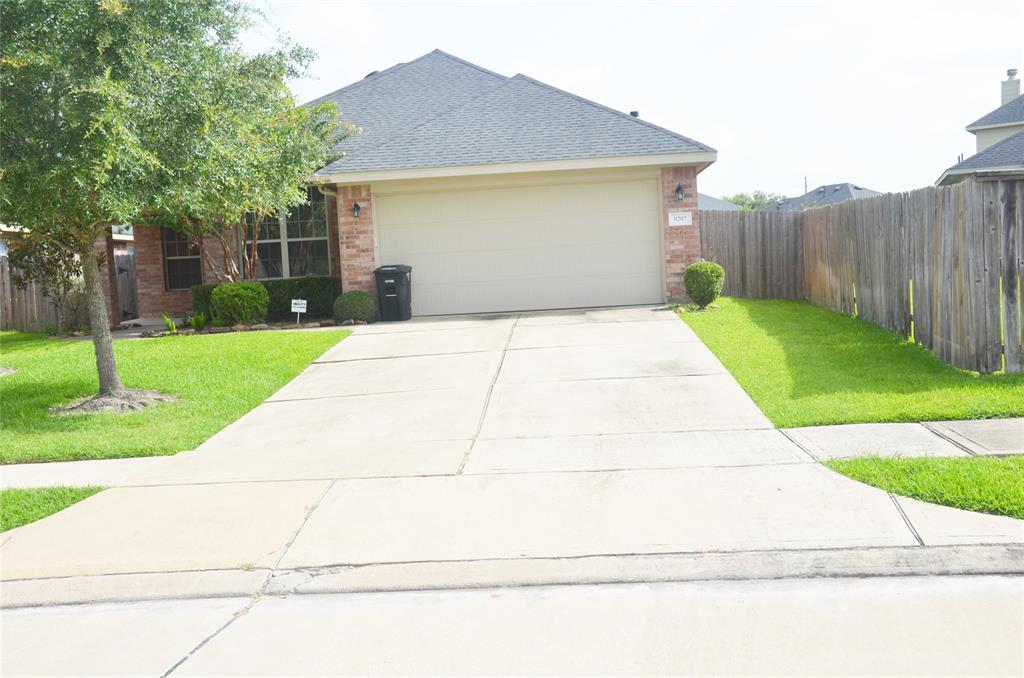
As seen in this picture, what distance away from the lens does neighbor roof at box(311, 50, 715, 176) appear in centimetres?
1677

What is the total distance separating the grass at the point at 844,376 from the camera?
819 centimetres

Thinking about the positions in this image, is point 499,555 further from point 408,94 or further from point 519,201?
point 408,94

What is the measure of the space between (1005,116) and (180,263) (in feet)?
101

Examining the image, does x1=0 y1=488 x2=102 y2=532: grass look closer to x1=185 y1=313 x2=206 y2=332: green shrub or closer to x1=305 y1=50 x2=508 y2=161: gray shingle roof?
x1=185 y1=313 x2=206 y2=332: green shrub

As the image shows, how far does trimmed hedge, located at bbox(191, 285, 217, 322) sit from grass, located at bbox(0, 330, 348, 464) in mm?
2467

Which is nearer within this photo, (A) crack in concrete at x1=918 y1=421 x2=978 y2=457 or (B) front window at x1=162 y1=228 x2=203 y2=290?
(A) crack in concrete at x1=918 y1=421 x2=978 y2=457

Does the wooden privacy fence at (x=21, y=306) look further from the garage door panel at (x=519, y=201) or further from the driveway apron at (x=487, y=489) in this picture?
the driveway apron at (x=487, y=489)

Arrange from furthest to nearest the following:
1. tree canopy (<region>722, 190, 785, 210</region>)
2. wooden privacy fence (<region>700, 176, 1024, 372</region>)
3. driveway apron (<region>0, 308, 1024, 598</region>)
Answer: tree canopy (<region>722, 190, 785, 210</region>)
wooden privacy fence (<region>700, 176, 1024, 372</region>)
driveway apron (<region>0, 308, 1024, 598</region>)

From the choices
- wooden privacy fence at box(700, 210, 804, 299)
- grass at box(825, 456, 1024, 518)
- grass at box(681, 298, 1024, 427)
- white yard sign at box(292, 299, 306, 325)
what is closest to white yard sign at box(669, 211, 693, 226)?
wooden privacy fence at box(700, 210, 804, 299)

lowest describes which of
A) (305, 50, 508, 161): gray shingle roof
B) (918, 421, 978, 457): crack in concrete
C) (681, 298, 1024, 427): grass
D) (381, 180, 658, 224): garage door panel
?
(918, 421, 978, 457): crack in concrete

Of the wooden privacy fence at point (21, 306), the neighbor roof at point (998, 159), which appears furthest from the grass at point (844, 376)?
the wooden privacy fence at point (21, 306)

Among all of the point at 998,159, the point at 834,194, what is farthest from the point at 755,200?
the point at 998,159

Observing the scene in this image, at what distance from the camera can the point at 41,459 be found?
27.6 ft

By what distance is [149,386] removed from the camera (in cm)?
1150
